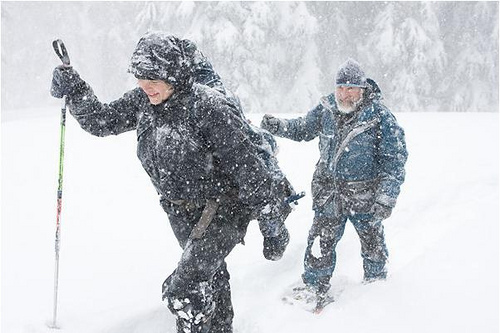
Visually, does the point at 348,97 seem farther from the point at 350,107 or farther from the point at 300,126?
the point at 300,126

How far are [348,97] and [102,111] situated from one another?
2.02 m

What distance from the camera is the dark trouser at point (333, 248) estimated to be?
15.9ft

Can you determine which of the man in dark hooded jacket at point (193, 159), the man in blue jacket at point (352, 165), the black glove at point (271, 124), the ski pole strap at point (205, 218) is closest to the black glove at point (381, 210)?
the man in blue jacket at point (352, 165)

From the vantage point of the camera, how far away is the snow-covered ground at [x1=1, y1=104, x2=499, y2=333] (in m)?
4.40

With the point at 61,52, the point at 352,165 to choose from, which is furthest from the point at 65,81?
the point at 352,165

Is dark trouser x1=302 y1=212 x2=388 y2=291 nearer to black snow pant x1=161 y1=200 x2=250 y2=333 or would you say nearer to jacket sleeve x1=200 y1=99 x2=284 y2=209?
black snow pant x1=161 y1=200 x2=250 y2=333

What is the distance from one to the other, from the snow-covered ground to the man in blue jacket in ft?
1.16

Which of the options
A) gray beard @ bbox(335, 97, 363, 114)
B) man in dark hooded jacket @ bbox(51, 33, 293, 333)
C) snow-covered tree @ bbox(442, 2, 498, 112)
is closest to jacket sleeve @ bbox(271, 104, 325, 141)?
gray beard @ bbox(335, 97, 363, 114)

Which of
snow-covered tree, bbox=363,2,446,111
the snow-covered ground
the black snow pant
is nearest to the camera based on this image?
the black snow pant

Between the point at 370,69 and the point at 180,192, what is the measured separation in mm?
26539

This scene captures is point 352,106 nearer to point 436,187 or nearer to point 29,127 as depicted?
point 436,187

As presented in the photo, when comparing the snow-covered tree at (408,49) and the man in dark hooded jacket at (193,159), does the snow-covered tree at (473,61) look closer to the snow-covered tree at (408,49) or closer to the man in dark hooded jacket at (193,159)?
the snow-covered tree at (408,49)

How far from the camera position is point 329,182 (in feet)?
15.9

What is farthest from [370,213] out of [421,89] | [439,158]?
[421,89]
